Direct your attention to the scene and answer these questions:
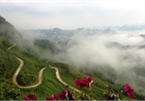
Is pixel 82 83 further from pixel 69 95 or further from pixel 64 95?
pixel 64 95

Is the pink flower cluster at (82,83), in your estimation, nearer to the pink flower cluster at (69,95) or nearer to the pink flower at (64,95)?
the pink flower cluster at (69,95)

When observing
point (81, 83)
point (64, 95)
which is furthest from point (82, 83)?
point (64, 95)

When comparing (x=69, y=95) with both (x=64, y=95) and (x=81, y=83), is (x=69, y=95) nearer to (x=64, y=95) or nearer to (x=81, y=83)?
(x=64, y=95)

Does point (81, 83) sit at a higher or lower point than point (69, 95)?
higher

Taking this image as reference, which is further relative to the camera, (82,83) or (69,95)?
(82,83)

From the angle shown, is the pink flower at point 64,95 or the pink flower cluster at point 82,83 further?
the pink flower cluster at point 82,83

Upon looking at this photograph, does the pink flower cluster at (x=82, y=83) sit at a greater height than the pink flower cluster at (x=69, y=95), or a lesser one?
greater

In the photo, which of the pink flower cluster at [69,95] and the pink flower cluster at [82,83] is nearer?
the pink flower cluster at [69,95]

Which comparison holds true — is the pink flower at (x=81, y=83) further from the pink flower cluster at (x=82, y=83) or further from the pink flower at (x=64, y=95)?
the pink flower at (x=64, y=95)

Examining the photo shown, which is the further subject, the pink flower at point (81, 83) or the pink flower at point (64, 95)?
the pink flower at point (81, 83)

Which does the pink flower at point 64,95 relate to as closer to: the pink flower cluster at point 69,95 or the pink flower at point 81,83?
the pink flower cluster at point 69,95

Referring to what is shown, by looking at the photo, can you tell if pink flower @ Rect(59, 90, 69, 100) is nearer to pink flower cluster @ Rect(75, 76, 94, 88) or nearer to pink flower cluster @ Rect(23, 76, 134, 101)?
pink flower cluster @ Rect(23, 76, 134, 101)

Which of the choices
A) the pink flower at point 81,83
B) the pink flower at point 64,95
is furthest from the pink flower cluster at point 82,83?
the pink flower at point 64,95

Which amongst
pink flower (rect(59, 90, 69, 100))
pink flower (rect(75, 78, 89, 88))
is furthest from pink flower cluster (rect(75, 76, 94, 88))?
pink flower (rect(59, 90, 69, 100))
